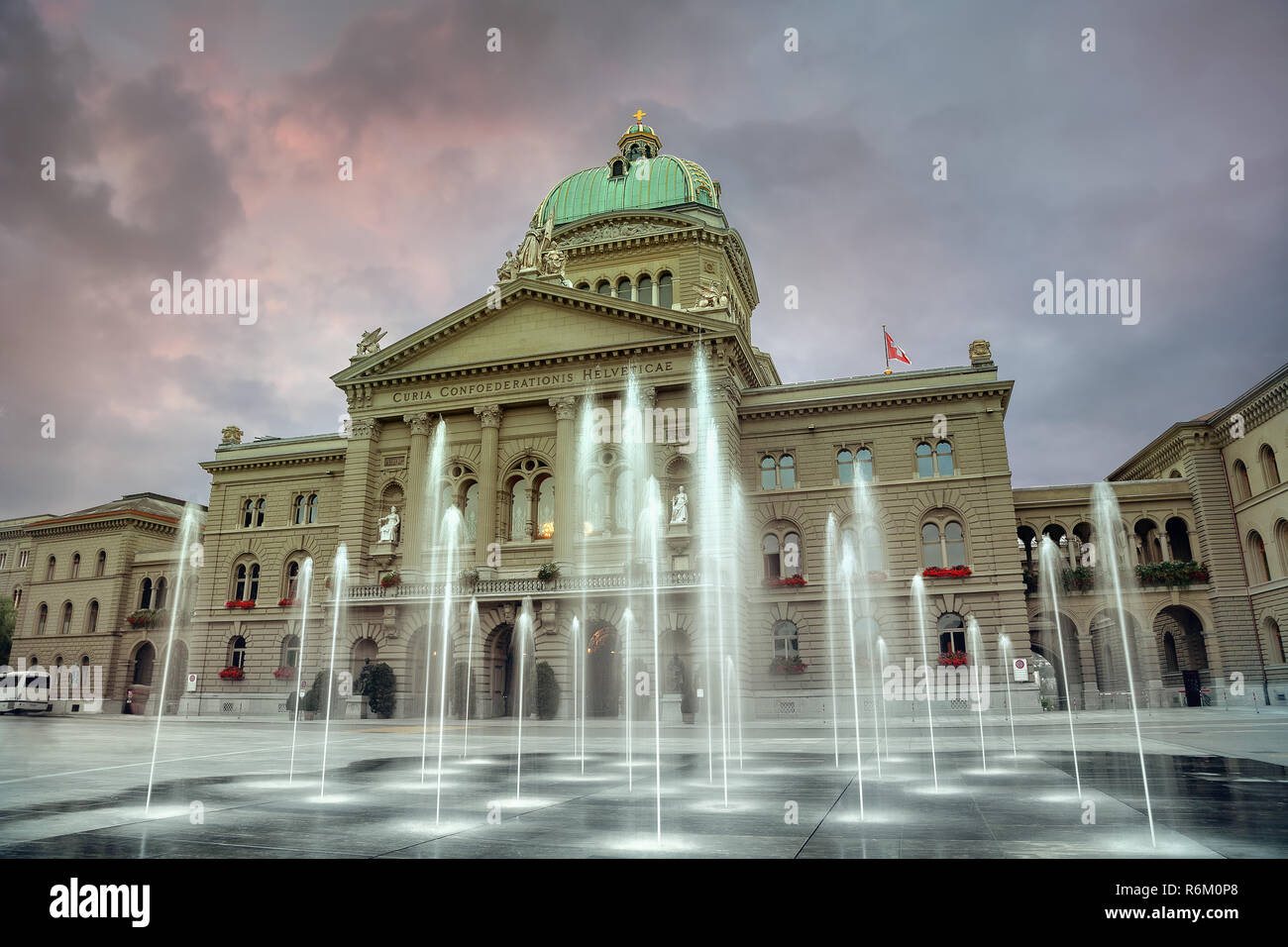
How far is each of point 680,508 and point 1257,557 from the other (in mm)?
29116

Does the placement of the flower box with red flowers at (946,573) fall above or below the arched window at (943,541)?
below

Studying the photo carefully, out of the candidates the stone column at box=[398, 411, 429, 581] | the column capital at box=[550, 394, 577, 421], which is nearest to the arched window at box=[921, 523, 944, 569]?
the column capital at box=[550, 394, 577, 421]

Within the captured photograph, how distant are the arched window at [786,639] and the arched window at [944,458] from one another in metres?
10.8

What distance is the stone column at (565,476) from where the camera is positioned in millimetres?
41375

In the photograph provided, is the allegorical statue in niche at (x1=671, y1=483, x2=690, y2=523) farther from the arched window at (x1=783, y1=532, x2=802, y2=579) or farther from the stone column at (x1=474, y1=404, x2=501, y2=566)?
the stone column at (x1=474, y1=404, x2=501, y2=566)

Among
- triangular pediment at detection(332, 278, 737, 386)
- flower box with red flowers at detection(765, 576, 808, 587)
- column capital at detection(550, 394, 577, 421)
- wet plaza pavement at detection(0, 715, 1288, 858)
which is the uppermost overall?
triangular pediment at detection(332, 278, 737, 386)

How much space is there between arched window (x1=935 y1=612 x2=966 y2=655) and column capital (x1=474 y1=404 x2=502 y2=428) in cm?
2405

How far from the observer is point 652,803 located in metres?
10.8

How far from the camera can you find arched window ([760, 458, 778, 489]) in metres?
45.2

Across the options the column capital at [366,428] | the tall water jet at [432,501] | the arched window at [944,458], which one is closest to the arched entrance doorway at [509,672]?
the tall water jet at [432,501]

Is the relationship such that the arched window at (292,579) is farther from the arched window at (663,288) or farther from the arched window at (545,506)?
the arched window at (663,288)

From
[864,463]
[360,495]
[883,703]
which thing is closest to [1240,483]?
[864,463]
